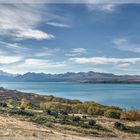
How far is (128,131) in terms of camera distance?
41688 mm

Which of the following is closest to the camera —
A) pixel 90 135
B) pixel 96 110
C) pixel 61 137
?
pixel 61 137

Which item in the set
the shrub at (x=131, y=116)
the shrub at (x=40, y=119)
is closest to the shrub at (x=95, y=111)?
the shrub at (x=131, y=116)

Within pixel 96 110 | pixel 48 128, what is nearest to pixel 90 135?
pixel 48 128

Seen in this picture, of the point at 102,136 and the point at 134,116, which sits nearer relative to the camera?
the point at 102,136

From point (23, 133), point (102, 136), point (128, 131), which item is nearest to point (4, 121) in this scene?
point (23, 133)

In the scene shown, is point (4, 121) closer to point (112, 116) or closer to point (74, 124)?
point (74, 124)

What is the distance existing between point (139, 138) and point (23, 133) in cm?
1218

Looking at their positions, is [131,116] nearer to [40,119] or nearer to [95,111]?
[95,111]

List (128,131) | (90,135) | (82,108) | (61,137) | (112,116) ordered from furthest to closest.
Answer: (82,108), (112,116), (128,131), (90,135), (61,137)

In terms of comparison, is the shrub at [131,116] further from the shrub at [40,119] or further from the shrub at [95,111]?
the shrub at [40,119]

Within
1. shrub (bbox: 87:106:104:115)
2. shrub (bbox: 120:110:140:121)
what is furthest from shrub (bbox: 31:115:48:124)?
shrub (bbox: 87:106:104:115)

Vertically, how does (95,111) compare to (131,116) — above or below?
above

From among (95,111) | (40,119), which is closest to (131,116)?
(95,111)

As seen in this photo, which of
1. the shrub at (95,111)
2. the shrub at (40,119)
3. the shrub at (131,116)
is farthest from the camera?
the shrub at (95,111)
